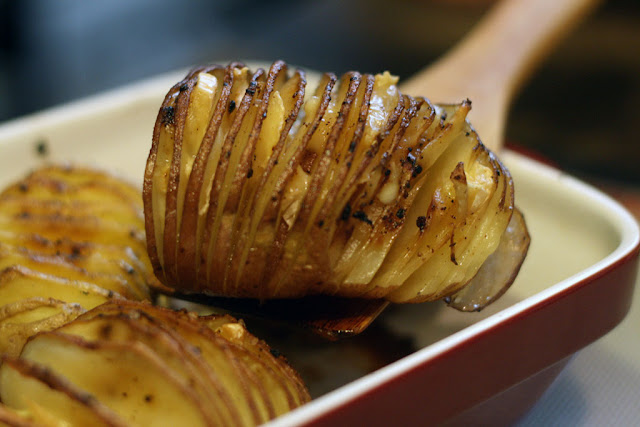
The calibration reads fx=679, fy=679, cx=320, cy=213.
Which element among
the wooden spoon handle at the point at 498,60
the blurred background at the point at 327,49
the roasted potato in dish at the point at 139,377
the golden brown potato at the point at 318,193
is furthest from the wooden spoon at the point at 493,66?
the blurred background at the point at 327,49

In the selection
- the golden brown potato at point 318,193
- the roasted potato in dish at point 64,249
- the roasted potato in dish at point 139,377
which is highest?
the golden brown potato at point 318,193

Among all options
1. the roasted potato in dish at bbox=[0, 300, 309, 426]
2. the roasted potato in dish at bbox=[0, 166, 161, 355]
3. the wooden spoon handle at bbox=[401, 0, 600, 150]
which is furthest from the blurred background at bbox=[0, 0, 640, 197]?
the roasted potato in dish at bbox=[0, 300, 309, 426]

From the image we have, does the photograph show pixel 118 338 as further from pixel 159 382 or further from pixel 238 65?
pixel 238 65

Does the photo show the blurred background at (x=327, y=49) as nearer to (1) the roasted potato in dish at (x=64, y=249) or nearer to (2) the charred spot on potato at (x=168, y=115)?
(1) the roasted potato in dish at (x=64, y=249)

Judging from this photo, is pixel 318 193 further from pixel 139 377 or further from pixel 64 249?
pixel 64 249

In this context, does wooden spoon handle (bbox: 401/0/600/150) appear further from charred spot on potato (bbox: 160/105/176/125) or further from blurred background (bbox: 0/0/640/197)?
blurred background (bbox: 0/0/640/197)

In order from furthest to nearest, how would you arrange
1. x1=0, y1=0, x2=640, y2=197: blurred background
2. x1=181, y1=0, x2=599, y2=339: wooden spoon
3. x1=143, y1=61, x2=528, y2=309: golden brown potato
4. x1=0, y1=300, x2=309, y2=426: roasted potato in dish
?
x1=0, y1=0, x2=640, y2=197: blurred background → x1=181, y1=0, x2=599, y2=339: wooden spoon → x1=143, y1=61, x2=528, y2=309: golden brown potato → x1=0, y1=300, x2=309, y2=426: roasted potato in dish

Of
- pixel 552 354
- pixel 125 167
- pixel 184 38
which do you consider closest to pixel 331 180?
pixel 552 354
